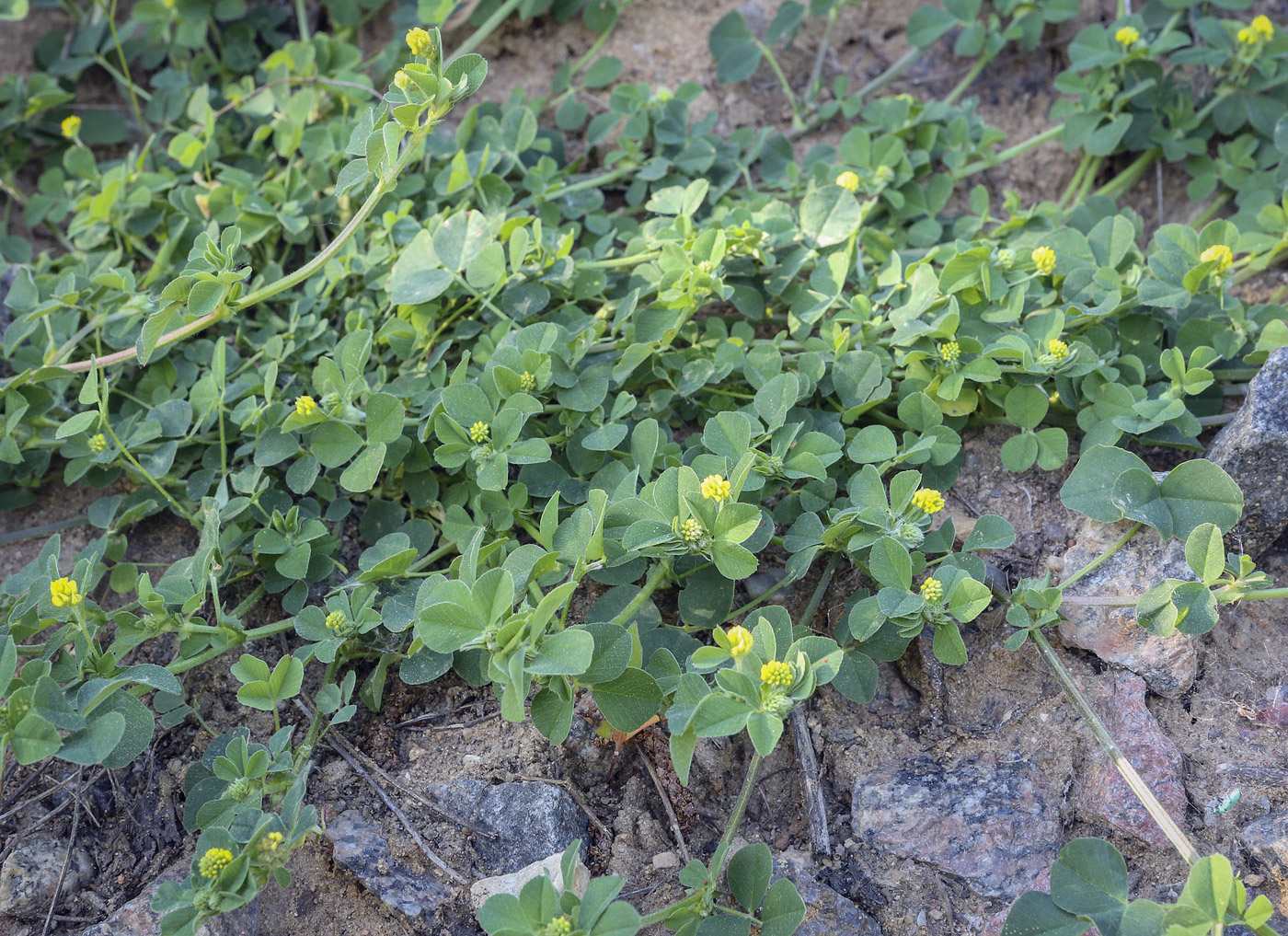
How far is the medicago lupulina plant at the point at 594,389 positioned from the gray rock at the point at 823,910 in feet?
0.46

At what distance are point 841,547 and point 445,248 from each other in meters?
1.25

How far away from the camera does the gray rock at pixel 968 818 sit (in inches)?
73.2

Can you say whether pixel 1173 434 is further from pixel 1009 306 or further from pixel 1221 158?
pixel 1221 158

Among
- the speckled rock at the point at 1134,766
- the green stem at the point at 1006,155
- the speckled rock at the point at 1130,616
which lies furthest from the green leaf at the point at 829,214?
the speckled rock at the point at 1134,766

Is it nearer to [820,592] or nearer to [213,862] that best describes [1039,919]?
[820,592]

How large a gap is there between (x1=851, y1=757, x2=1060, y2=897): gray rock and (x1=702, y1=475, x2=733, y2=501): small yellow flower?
0.67 meters

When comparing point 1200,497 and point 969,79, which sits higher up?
point 969,79

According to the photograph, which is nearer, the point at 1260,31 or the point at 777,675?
the point at 777,675

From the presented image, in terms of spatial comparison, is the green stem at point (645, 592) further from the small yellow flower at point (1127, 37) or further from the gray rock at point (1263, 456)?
the small yellow flower at point (1127, 37)

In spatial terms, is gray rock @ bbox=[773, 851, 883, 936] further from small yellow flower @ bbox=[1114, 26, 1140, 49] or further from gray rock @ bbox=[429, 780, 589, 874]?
small yellow flower @ bbox=[1114, 26, 1140, 49]

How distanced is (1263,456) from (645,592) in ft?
4.44

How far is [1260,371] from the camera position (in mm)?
2133

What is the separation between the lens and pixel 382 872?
188cm

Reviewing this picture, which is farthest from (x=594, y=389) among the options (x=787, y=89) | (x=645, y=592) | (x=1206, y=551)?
(x=787, y=89)
